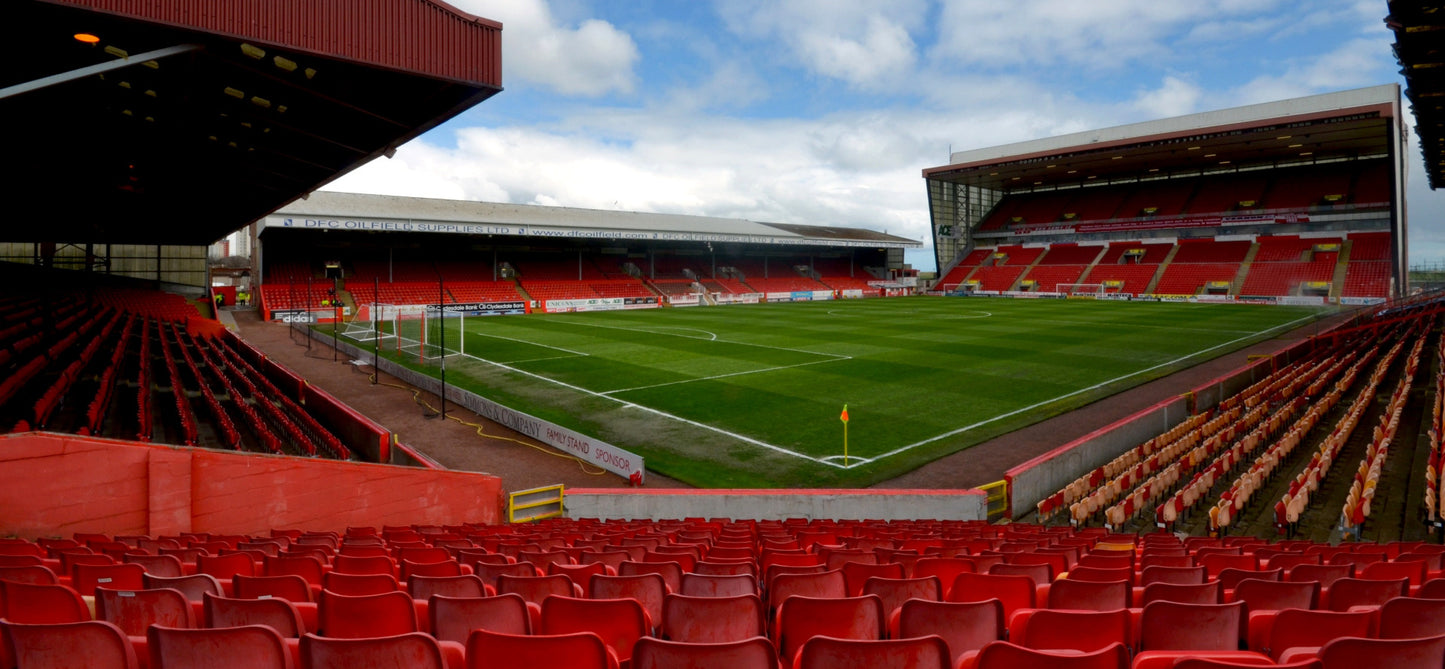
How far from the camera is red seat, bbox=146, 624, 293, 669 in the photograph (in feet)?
9.06

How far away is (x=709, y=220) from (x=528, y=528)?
7703 cm

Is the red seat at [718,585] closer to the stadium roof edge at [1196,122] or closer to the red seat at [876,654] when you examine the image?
the red seat at [876,654]

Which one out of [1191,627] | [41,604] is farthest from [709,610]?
[41,604]

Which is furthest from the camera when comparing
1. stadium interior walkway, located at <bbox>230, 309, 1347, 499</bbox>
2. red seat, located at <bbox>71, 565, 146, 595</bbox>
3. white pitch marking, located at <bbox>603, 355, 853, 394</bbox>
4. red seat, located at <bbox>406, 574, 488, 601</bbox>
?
white pitch marking, located at <bbox>603, 355, 853, 394</bbox>

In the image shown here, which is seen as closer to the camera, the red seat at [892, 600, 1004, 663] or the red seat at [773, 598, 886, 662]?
the red seat at [892, 600, 1004, 663]

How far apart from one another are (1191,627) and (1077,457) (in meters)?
12.9

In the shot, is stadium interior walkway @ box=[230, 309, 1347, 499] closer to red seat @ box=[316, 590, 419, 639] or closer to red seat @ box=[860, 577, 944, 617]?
red seat @ box=[860, 577, 944, 617]

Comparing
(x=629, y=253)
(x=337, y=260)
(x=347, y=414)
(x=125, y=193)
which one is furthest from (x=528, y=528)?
(x=629, y=253)

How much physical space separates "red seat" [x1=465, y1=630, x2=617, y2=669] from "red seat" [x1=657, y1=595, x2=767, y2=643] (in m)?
0.88

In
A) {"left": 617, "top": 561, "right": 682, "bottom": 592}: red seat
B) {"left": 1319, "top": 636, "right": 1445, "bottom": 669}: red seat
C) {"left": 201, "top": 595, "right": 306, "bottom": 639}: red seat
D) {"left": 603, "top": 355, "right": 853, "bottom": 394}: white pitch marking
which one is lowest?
{"left": 603, "top": 355, "right": 853, "bottom": 394}: white pitch marking

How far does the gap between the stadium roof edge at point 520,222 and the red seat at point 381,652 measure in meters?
44.7

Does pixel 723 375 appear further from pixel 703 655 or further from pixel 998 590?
pixel 703 655

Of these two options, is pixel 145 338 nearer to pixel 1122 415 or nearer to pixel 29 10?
pixel 29 10

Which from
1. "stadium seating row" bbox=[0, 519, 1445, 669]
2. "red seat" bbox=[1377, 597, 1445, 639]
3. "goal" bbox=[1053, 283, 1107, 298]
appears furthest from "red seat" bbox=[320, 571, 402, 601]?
"goal" bbox=[1053, 283, 1107, 298]
